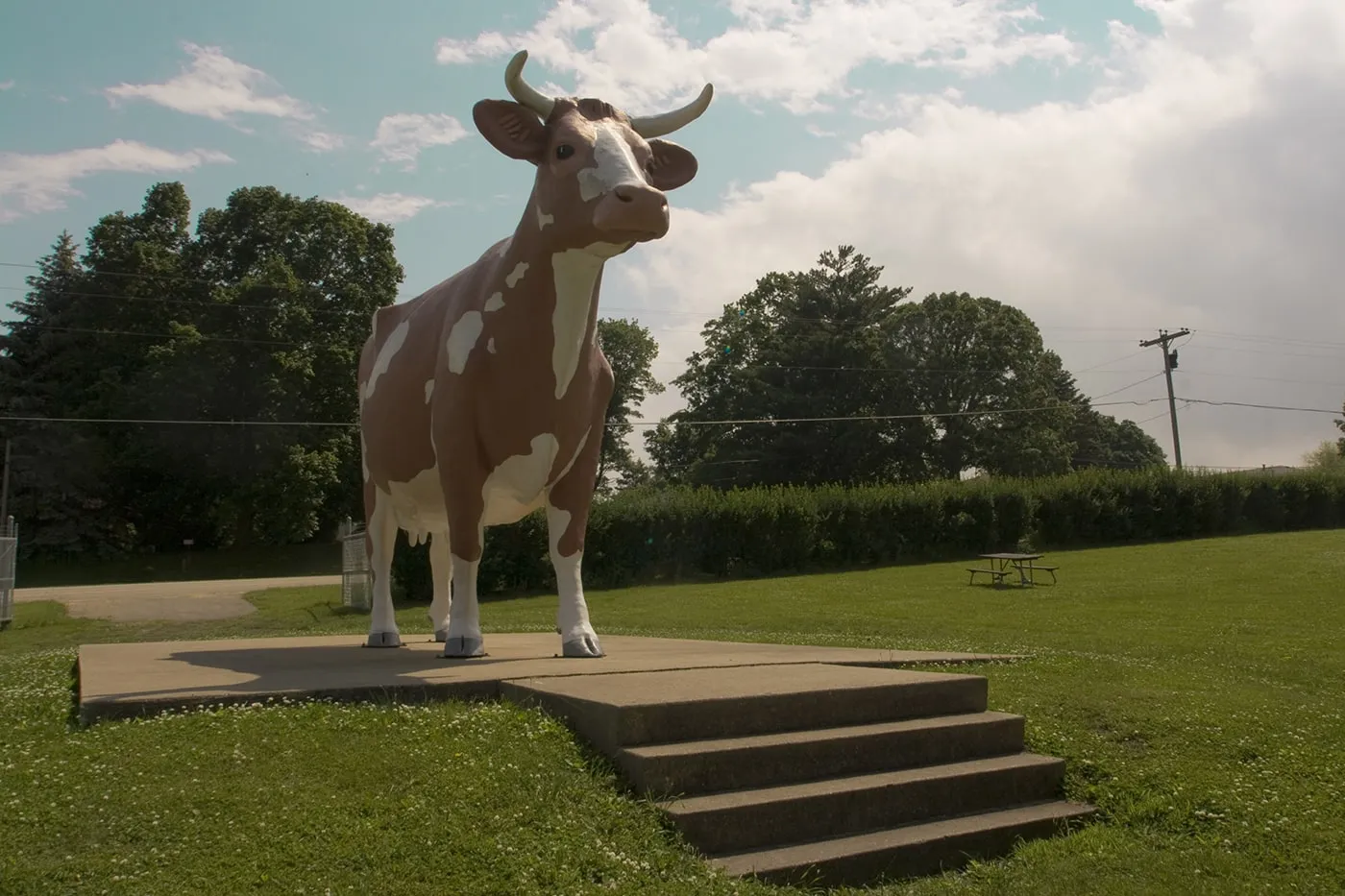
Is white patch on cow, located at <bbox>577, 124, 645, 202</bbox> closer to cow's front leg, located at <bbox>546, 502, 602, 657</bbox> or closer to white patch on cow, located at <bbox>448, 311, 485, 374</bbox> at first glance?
white patch on cow, located at <bbox>448, 311, 485, 374</bbox>

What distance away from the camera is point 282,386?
122 ft

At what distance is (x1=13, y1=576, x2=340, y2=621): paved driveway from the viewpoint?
23281 mm

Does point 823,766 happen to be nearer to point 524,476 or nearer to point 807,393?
point 524,476

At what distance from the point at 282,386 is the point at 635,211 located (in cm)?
3403

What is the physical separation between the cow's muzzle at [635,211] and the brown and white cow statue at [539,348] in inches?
0.6

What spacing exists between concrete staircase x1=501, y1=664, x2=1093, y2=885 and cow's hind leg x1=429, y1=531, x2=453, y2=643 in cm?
338

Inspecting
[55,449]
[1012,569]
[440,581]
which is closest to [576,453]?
[440,581]

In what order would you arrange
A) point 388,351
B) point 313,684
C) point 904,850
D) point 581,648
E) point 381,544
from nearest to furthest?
1. point 904,850
2. point 313,684
3. point 581,648
4. point 388,351
5. point 381,544

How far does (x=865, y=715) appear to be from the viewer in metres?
5.22

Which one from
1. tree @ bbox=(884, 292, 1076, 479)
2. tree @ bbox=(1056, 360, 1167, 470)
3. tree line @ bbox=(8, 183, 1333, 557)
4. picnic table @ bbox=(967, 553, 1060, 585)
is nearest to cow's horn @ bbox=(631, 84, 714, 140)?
picnic table @ bbox=(967, 553, 1060, 585)

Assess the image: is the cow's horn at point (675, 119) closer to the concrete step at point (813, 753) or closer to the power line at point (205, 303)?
the concrete step at point (813, 753)

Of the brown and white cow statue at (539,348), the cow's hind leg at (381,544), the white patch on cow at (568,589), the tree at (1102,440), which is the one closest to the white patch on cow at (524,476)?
the brown and white cow statue at (539,348)

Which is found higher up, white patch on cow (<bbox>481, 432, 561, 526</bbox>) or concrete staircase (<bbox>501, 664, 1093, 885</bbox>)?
white patch on cow (<bbox>481, 432, 561, 526</bbox>)

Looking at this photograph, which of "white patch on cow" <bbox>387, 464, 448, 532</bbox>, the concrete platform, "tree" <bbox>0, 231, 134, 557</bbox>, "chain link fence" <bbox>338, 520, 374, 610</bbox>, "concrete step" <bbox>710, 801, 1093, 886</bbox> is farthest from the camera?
"tree" <bbox>0, 231, 134, 557</bbox>
